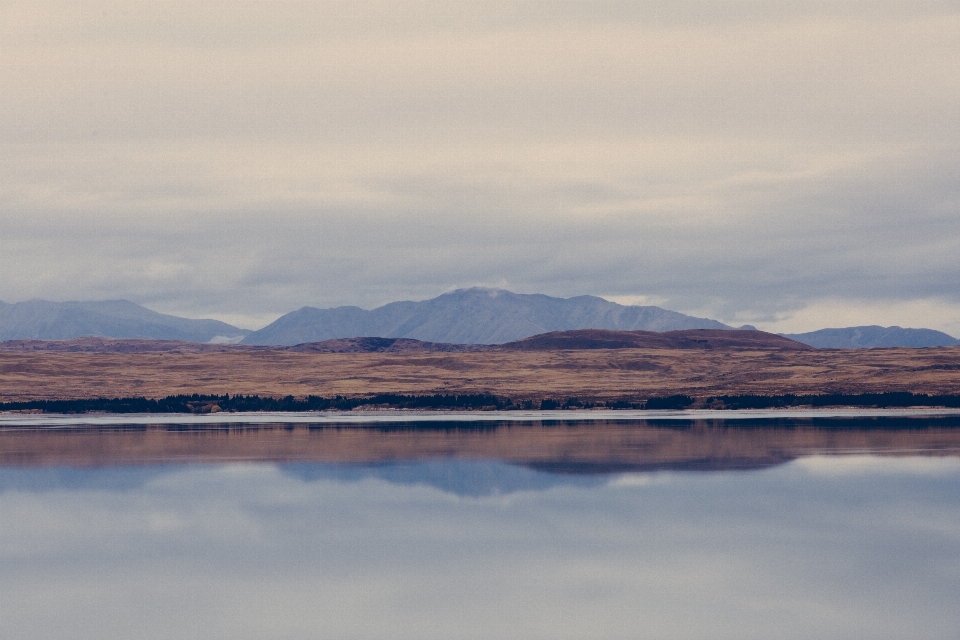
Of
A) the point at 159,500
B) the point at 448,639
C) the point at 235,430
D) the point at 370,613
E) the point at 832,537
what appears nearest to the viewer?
the point at 448,639

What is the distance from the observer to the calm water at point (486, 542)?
1677 centimetres

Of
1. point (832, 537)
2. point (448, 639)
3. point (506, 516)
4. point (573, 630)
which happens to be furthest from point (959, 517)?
point (448, 639)

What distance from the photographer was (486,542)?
22891 mm

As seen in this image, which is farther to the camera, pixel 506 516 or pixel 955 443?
pixel 955 443

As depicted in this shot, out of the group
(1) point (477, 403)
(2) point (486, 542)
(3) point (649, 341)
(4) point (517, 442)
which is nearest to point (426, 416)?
(1) point (477, 403)

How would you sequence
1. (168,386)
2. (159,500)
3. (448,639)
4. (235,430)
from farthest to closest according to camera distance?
(168,386)
(235,430)
(159,500)
(448,639)

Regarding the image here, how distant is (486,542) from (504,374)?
296 feet

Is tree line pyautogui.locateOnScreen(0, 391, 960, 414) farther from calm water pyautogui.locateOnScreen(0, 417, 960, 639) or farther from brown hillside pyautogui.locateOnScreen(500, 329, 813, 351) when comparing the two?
brown hillside pyautogui.locateOnScreen(500, 329, 813, 351)

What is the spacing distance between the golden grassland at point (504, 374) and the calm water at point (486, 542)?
154 feet

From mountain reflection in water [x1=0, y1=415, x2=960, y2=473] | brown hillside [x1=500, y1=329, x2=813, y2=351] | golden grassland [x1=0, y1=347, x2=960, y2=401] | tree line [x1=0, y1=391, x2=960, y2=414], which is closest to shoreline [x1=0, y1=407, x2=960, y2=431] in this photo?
tree line [x1=0, y1=391, x2=960, y2=414]

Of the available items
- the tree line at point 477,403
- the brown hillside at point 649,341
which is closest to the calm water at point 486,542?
the tree line at point 477,403

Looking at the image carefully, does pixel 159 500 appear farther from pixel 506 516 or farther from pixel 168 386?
pixel 168 386

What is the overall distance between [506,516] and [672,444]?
17.9 m

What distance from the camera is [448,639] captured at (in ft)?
51.3
